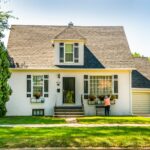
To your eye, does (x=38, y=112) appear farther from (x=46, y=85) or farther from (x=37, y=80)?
(x=37, y=80)

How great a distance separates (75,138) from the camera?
1527 centimetres

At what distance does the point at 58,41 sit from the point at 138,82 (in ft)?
24.7

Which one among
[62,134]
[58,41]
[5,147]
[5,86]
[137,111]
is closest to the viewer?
[5,147]

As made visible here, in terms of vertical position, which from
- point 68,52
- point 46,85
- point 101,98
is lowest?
point 101,98

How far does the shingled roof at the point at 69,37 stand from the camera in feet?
99.6

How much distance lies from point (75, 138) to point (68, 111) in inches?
527

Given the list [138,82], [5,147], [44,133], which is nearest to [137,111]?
[138,82]

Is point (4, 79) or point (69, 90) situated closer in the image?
point (4, 79)

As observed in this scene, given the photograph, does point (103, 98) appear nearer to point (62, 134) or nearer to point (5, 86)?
point (5, 86)

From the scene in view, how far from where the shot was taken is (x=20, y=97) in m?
29.7

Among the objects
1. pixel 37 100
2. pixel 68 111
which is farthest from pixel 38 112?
Result: pixel 68 111

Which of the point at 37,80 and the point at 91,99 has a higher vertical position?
the point at 37,80

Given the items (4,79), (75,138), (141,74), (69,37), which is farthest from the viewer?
(141,74)

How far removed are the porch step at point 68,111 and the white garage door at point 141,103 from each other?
5.38 m
